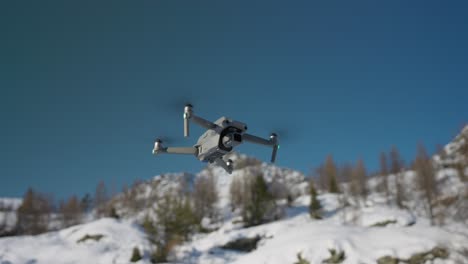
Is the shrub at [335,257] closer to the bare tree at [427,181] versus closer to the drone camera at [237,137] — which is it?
the drone camera at [237,137]

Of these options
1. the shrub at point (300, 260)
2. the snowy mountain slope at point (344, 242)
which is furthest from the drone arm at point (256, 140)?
the shrub at point (300, 260)

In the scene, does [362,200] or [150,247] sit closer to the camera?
[150,247]

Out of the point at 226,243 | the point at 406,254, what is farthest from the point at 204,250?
the point at 406,254

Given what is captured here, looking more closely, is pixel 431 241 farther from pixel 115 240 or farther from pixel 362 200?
pixel 362 200

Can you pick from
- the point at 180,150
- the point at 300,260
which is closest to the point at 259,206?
the point at 300,260

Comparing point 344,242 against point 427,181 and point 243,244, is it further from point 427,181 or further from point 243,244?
point 427,181

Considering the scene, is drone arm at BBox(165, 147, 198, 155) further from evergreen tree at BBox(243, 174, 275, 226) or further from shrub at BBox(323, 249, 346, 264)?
evergreen tree at BBox(243, 174, 275, 226)
